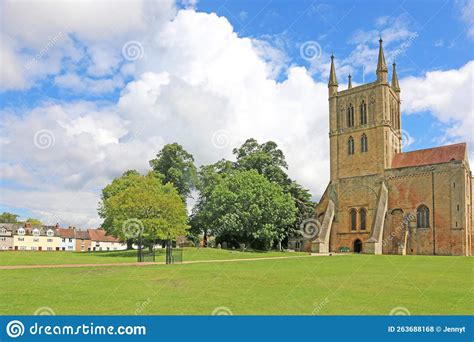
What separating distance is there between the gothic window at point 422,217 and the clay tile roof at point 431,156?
5.89m

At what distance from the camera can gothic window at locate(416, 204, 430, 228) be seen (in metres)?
51.3

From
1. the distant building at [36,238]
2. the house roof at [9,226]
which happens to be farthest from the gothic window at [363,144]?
the house roof at [9,226]

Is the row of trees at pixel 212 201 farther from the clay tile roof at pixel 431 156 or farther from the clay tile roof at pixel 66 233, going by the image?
the clay tile roof at pixel 66 233

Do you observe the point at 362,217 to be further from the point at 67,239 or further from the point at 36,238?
the point at 67,239

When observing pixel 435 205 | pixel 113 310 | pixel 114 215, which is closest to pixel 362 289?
pixel 113 310

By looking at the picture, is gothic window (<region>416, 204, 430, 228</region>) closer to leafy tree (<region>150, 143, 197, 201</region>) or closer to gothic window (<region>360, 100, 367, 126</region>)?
gothic window (<region>360, 100, 367, 126</region>)

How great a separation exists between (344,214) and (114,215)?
102ft

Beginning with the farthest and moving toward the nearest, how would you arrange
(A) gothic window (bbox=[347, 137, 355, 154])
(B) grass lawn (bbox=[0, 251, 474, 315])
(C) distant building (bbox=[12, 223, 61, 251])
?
(C) distant building (bbox=[12, 223, 61, 251]) → (A) gothic window (bbox=[347, 137, 355, 154]) → (B) grass lawn (bbox=[0, 251, 474, 315])

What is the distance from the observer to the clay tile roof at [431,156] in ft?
174

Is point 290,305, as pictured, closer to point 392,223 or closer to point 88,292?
point 88,292

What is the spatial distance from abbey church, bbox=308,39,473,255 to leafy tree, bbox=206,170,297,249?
7344 mm

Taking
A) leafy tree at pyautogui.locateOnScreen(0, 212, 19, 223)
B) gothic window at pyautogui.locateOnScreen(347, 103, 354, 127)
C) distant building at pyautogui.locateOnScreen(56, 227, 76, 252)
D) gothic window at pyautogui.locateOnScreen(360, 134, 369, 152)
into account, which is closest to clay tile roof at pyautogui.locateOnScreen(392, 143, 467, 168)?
gothic window at pyautogui.locateOnScreen(360, 134, 369, 152)

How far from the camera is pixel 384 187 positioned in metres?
54.6
